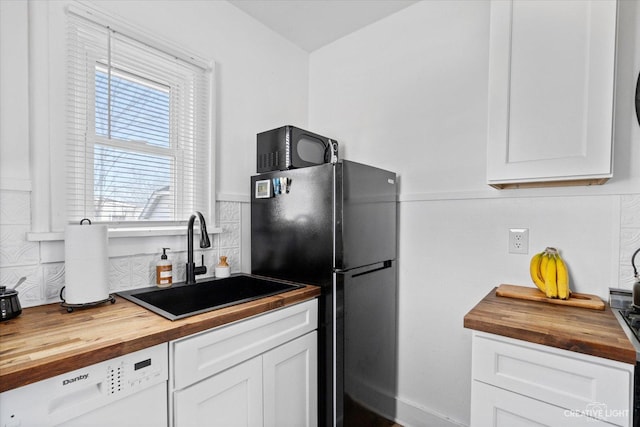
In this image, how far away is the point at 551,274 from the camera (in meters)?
1.38

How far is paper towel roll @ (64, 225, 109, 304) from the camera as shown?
1182 millimetres

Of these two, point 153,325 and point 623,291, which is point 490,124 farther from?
point 153,325

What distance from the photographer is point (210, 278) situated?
177 cm

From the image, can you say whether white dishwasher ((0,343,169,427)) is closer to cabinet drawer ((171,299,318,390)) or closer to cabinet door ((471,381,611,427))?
cabinet drawer ((171,299,318,390))

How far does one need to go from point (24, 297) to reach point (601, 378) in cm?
202

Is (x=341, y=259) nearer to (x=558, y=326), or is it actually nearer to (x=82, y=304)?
(x=558, y=326)

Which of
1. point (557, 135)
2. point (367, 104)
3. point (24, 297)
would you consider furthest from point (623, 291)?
point (24, 297)

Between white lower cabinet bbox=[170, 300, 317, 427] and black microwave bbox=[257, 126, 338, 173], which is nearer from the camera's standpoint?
white lower cabinet bbox=[170, 300, 317, 427]

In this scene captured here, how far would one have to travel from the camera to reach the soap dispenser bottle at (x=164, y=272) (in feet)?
5.11

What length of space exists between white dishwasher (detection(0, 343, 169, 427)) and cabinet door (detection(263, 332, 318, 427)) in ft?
1.47

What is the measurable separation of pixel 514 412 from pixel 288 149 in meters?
1.54

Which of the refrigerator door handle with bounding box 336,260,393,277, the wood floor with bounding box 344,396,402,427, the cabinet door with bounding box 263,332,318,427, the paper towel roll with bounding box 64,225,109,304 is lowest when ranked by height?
the wood floor with bounding box 344,396,402,427

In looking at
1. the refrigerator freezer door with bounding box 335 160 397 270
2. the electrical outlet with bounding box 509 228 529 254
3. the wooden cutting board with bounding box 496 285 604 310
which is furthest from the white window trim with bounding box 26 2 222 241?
the electrical outlet with bounding box 509 228 529 254


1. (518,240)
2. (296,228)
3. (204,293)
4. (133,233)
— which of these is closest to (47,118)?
(133,233)
